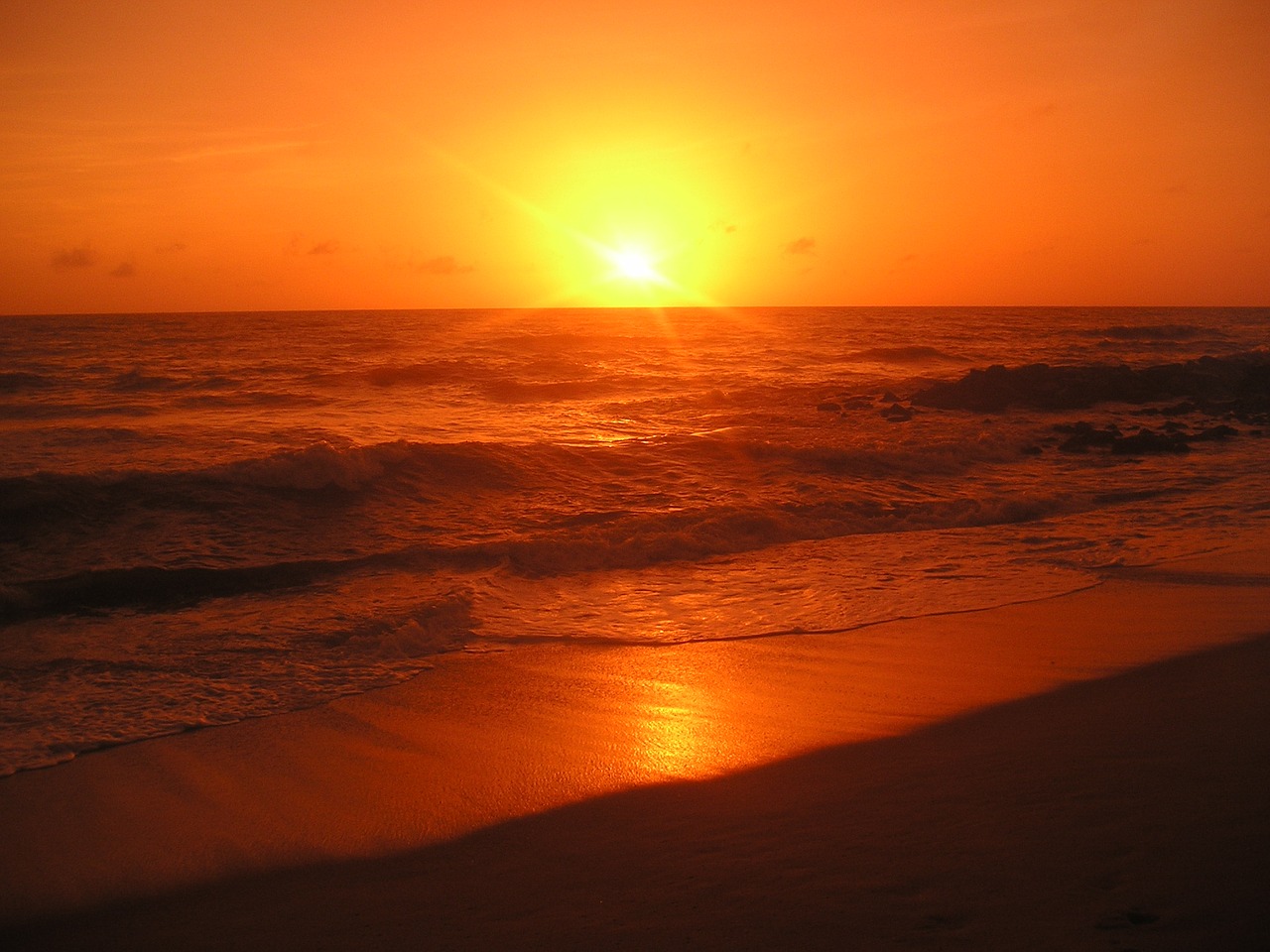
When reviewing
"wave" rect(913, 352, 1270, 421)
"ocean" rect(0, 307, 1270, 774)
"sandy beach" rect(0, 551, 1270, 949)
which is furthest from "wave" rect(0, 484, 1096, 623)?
"wave" rect(913, 352, 1270, 421)

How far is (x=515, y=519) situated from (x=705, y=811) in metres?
8.65

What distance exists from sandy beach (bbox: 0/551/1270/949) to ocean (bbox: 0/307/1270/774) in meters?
0.90

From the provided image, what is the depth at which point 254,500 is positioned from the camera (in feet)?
43.3

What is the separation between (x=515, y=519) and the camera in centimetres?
1288

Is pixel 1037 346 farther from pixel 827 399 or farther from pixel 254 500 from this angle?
pixel 254 500

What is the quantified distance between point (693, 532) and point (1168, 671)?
20.1ft

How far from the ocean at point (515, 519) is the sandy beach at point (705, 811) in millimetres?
896

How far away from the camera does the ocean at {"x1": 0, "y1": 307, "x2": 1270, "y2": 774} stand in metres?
7.61

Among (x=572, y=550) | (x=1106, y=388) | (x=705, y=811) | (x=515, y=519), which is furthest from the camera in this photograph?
(x=1106, y=388)

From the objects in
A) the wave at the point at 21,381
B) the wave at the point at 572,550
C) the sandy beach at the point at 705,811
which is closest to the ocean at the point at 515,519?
the wave at the point at 572,550

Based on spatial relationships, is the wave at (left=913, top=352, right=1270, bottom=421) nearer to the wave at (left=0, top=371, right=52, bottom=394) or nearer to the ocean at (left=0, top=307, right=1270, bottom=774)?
the ocean at (left=0, top=307, right=1270, bottom=774)

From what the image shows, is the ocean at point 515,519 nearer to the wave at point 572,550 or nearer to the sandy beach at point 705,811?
the wave at point 572,550

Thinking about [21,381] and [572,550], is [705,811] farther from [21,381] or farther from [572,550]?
[21,381]

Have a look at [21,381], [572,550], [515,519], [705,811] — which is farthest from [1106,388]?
[21,381]
